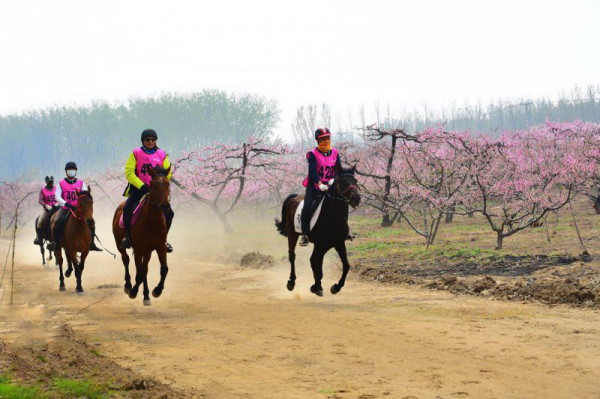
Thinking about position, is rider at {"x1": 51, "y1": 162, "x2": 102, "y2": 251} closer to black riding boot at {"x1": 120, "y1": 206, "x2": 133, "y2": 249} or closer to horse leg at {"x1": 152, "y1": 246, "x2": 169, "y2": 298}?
black riding boot at {"x1": 120, "y1": 206, "x2": 133, "y2": 249}

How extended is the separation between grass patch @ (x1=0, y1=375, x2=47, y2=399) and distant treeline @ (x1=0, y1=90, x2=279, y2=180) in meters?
97.1

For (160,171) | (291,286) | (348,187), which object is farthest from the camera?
(291,286)

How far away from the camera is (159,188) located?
1054cm

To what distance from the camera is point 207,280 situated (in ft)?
54.6

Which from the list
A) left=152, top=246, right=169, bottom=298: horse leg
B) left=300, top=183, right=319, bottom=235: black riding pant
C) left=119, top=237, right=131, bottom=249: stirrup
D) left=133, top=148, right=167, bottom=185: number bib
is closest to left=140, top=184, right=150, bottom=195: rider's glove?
left=133, top=148, right=167, bottom=185: number bib

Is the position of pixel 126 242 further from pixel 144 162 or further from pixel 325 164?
pixel 325 164

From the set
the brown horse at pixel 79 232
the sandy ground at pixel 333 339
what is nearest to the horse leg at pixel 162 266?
the sandy ground at pixel 333 339

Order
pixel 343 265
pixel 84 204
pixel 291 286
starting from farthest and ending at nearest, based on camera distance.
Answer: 1. pixel 84 204
2. pixel 291 286
3. pixel 343 265

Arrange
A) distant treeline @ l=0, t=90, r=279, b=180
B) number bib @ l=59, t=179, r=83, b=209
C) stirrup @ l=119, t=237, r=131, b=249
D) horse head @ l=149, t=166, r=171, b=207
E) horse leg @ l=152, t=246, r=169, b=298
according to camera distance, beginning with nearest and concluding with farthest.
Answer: horse head @ l=149, t=166, r=171, b=207 < horse leg @ l=152, t=246, r=169, b=298 < stirrup @ l=119, t=237, r=131, b=249 < number bib @ l=59, t=179, r=83, b=209 < distant treeline @ l=0, t=90, r=279, b=180

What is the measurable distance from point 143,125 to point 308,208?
101 m

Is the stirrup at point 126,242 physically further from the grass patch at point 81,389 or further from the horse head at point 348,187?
the grass patch at point 81,389

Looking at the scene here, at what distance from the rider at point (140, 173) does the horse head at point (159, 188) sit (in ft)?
2.07

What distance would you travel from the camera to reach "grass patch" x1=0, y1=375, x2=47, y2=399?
19.8 ft

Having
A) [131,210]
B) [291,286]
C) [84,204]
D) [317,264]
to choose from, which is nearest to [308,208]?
[317,264]
